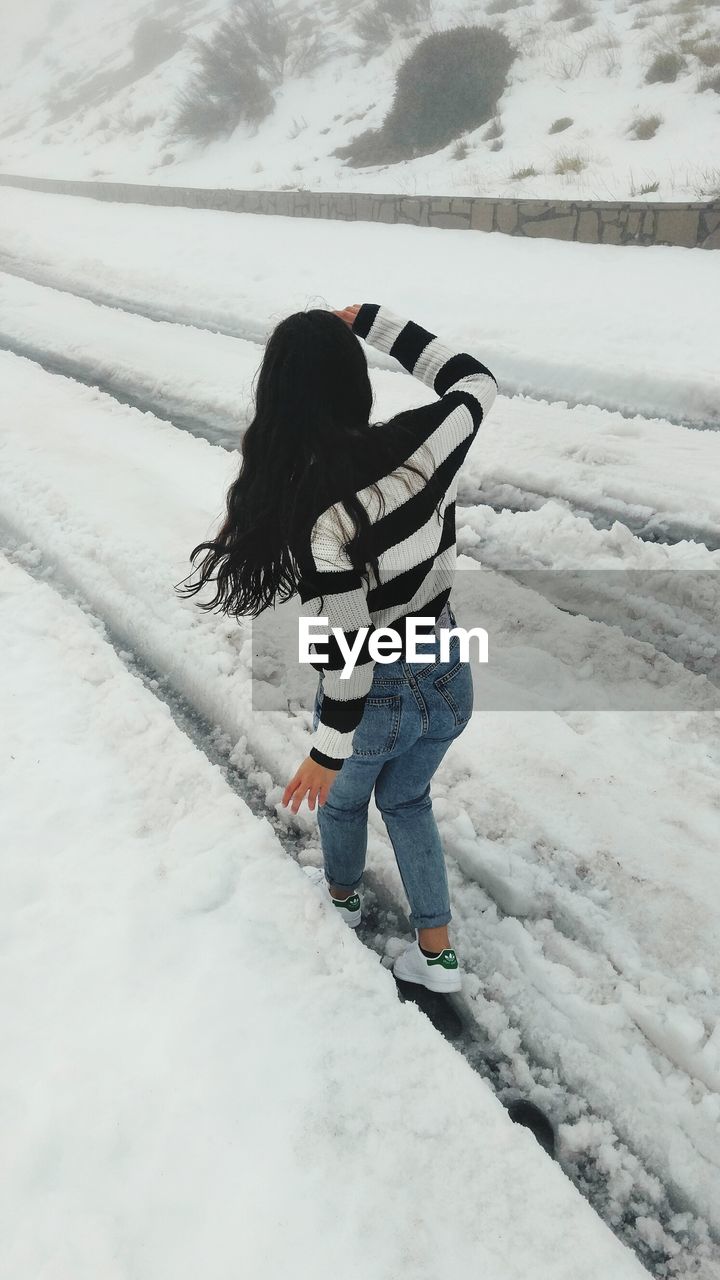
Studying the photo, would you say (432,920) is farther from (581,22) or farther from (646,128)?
(581,22)

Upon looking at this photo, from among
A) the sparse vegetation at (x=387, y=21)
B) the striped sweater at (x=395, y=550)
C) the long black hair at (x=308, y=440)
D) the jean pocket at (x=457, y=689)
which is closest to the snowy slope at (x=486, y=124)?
the sparse vegetation at (x=387, y=21)

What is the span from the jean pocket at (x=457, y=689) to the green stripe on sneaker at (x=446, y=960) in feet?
2.42

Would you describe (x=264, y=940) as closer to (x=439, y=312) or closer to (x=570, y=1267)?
(x=570, y=1267)

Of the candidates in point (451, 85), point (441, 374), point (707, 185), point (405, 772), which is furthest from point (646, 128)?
point (405, 772)

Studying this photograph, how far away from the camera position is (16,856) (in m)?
2.66

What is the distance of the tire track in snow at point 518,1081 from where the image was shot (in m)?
1.83

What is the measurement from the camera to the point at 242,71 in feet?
63.0

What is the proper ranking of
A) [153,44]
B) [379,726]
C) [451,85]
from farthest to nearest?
[153,44] < [451,85] < [379,726]

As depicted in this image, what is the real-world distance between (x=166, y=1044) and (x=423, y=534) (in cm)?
156

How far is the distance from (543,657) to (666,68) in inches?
507

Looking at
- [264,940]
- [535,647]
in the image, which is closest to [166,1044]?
[264,940]

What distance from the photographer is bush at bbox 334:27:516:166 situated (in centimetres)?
1334

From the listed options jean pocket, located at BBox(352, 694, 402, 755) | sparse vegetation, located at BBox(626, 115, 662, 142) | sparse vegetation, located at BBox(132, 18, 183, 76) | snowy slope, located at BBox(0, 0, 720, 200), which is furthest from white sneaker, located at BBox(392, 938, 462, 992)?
sparse vegetation, located at BBox(132, 18, 183, 76)

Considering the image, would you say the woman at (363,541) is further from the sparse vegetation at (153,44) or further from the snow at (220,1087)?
the sparse vegetation at (153,44)
